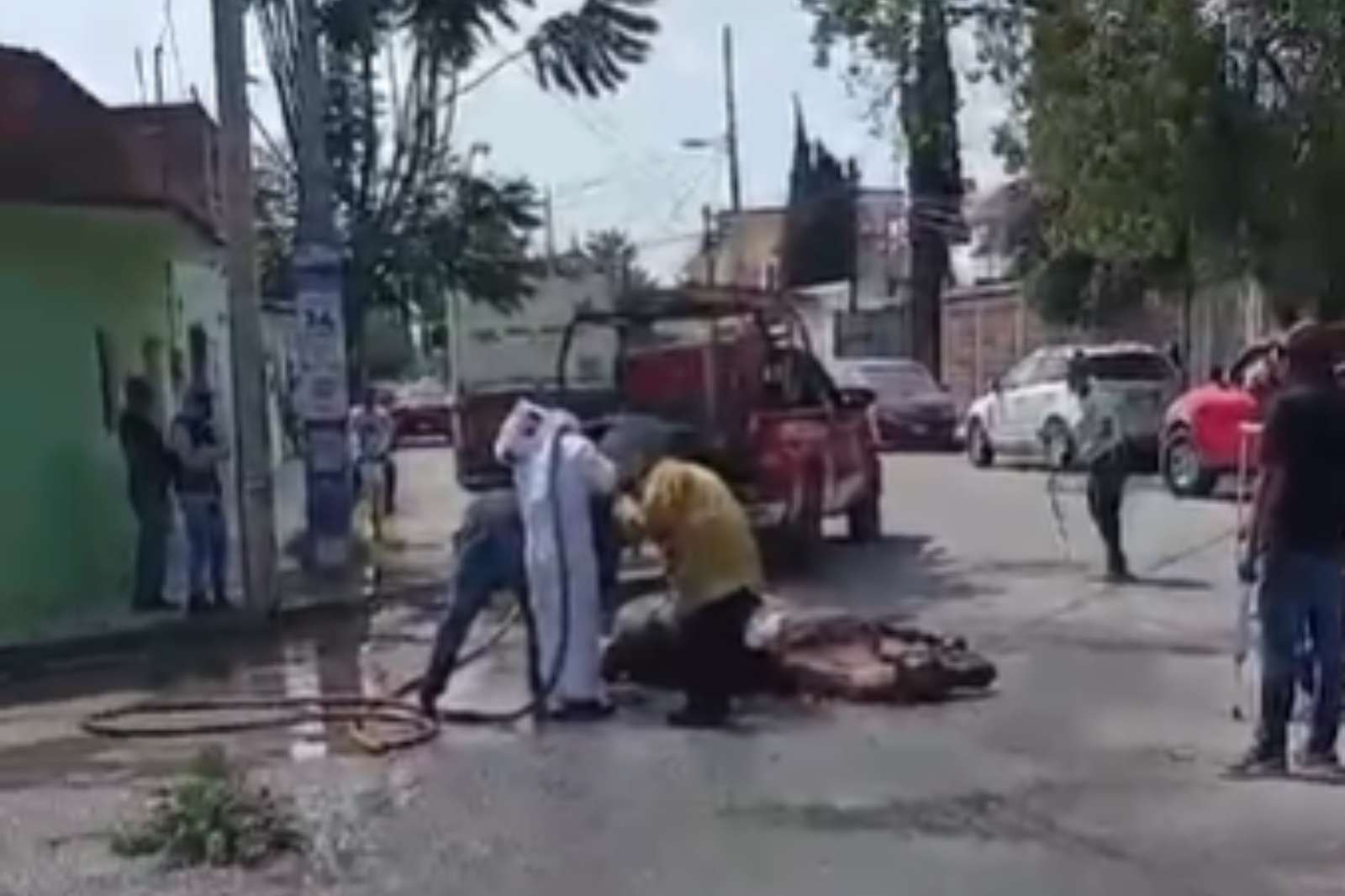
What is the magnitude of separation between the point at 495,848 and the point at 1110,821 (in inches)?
91.4

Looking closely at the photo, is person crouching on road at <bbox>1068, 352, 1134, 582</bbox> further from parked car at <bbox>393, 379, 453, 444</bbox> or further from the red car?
parked car at <bbox>393, 379, 453, 444</bbox>

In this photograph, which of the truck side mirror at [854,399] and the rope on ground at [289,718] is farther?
the truck side mirror at [854,399]

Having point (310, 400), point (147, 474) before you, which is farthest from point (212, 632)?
point (310, 400)

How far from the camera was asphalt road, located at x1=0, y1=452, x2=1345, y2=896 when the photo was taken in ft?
31.1

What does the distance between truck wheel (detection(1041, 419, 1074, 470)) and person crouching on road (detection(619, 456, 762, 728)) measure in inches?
795

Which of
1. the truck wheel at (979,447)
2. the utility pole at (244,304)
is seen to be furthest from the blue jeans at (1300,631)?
the truck wheel at (979,447)

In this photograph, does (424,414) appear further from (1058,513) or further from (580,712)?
(580,712)

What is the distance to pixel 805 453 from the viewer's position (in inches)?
857

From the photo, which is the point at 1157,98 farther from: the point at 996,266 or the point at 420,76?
the point at 996,266

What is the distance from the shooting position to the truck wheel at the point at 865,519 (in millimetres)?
23797

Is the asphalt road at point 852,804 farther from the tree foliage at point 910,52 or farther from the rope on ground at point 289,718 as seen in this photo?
the tree foliage at point 910,52

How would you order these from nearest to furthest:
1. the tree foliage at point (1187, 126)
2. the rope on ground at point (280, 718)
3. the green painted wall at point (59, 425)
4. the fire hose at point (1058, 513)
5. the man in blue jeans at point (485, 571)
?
the rope on ground at point (280, 718), the man in blue jeans at point (485, 571), the tree foliage at point (1187, 126), the green painted wall at point (59, 425), the fire hose at point (1058, 513)

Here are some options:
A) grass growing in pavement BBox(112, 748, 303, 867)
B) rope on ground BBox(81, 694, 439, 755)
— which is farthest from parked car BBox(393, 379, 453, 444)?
grass growing in pavement BBox(112, 748, 303, 867)

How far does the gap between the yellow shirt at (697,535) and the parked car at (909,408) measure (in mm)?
27939
